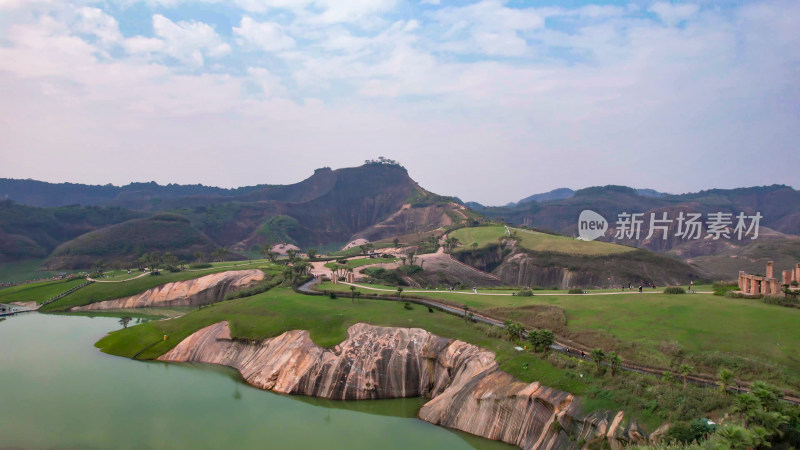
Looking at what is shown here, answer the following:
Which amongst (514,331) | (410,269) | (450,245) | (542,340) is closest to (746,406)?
(542,340)

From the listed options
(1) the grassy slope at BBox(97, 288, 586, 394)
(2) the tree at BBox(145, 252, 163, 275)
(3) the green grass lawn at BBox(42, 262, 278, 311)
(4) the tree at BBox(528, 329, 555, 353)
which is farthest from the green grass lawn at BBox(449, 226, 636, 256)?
(4) the tree at BBox(528, 329, 555, 353)

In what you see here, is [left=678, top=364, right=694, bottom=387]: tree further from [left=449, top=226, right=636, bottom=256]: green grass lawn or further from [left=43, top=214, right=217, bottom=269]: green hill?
[left=43, top=214, right=217, bottom=269]: green hill

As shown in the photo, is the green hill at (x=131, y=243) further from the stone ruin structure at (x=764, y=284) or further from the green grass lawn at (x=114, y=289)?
the stone ruin structure at (x=764, y=284)

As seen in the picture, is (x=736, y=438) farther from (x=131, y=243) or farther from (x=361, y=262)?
(x=131, y=243)

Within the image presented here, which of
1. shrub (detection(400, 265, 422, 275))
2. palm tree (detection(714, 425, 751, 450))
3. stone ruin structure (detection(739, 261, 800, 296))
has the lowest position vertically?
shrub (detection(400, 265, 422, 275))

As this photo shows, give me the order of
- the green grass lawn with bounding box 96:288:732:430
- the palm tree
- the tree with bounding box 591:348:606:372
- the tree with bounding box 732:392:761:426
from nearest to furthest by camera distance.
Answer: the palm tree → the tree with bounding box 732:392:761:426 → the green grass lawn with bounding box 96:288:732:430 → the tree with bounding box 591:348:606:372

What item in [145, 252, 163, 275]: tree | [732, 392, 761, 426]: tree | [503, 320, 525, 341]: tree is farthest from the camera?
[145, 252, 163, 275]: tree
